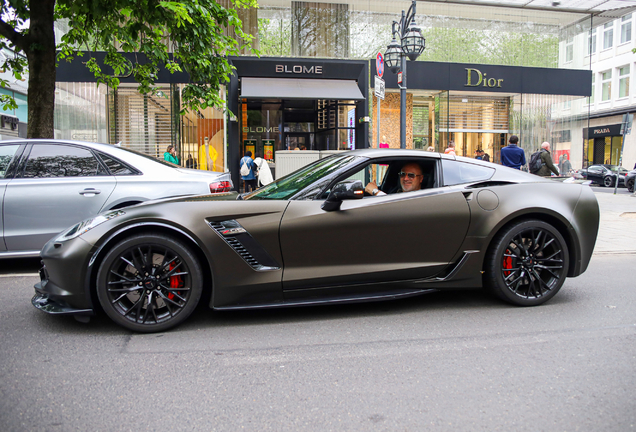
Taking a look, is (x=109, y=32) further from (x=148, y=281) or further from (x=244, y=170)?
(x=148, y=281)

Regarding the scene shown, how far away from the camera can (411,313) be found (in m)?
3.98

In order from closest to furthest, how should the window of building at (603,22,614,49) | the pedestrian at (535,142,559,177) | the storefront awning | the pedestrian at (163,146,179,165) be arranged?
the pedestrian at (535,142,559,177) < the pedestrian at (163,146,179,165) < the storefront awning < the window of building at (603,22,614,49)

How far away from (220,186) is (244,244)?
2.32 metres

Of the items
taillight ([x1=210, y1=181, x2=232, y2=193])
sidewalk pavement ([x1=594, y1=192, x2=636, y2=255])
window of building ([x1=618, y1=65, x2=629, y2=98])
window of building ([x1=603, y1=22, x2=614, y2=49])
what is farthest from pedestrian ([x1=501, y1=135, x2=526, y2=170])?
window of building ([x1=603, y1=22, x2=614, y2=49])

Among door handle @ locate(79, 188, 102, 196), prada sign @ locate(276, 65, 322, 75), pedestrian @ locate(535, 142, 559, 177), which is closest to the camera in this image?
door handle @ locate(79, 188, 102, 196)

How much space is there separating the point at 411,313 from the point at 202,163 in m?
13.7

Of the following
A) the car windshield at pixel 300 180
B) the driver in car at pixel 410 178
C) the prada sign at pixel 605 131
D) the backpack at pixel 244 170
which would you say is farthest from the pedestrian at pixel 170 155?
the prada sign at pixel 605 131

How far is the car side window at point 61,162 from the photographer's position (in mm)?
5336

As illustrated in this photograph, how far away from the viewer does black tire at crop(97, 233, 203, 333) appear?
11.0ft

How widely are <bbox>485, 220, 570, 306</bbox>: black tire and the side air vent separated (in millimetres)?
1858

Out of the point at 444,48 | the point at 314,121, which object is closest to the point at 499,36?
the point at 444,48

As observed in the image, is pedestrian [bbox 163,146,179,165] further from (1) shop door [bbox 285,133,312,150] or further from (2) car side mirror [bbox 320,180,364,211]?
(2) car side mirror [bbox 320,180,364,211]

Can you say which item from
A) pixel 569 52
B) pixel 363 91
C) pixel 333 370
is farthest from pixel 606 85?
pixel 333 370

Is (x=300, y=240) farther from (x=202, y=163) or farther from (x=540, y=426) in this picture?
(x=202, y=163)
